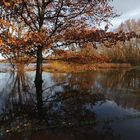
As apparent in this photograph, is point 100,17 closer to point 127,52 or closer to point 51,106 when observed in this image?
point 51,106

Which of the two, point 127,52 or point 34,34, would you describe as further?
point 127,52

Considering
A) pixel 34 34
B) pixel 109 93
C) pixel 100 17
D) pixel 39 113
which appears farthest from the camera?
pixel 100 17

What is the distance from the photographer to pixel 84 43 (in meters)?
16.2

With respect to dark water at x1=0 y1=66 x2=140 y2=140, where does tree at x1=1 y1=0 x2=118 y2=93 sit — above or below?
above

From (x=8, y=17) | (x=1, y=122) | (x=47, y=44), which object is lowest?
(x=1, y=122)

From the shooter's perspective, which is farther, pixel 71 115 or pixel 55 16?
pixel 55 16

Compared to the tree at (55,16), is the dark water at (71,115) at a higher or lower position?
lower

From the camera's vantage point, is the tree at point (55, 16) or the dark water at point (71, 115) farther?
the tree at point (55, 16)

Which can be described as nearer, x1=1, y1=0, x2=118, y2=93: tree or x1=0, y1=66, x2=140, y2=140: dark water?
x1=0, y1=66, x2=140, y2=140: dark water

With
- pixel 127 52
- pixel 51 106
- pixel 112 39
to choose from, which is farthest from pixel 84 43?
pixel 127 52

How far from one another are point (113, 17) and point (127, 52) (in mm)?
30040

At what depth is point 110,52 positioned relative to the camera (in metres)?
47.4

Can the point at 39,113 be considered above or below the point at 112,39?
below

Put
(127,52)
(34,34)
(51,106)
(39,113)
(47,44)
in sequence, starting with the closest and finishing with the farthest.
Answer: (39,113)
(51,106)
(34,34)
(47,44)
(127,52)
